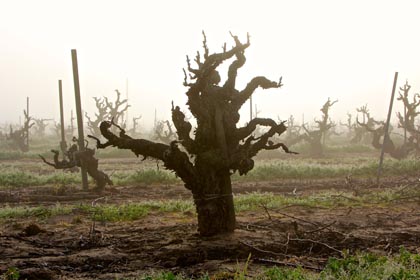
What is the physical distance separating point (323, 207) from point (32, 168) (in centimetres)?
2007

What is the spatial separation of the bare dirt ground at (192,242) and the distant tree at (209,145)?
0.65m

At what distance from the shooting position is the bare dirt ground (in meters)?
7.33

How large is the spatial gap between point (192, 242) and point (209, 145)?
1990mm

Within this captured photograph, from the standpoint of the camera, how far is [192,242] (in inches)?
337

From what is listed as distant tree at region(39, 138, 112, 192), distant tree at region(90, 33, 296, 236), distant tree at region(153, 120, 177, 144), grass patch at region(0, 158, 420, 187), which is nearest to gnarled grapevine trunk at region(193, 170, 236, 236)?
distant tree at region(90, 33, 296, 236)

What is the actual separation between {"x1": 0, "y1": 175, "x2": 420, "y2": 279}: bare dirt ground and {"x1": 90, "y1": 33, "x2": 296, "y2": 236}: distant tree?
0.65m

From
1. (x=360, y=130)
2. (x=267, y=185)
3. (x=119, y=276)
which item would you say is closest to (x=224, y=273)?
(x=119, y=276)

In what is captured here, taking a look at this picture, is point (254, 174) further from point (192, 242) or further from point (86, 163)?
point (192, 242)

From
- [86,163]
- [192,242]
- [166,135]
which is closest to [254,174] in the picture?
[86,163]

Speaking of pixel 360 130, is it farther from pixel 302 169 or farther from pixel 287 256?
pixel 287 256

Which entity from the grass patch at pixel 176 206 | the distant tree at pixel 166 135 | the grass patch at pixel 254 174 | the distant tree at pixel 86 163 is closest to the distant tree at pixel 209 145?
the grass patch at pixel 176 206

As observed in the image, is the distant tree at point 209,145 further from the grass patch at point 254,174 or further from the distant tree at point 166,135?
the distant tree at point 166,135

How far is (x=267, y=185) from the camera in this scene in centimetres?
1811

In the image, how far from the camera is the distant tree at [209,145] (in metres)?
8.86
